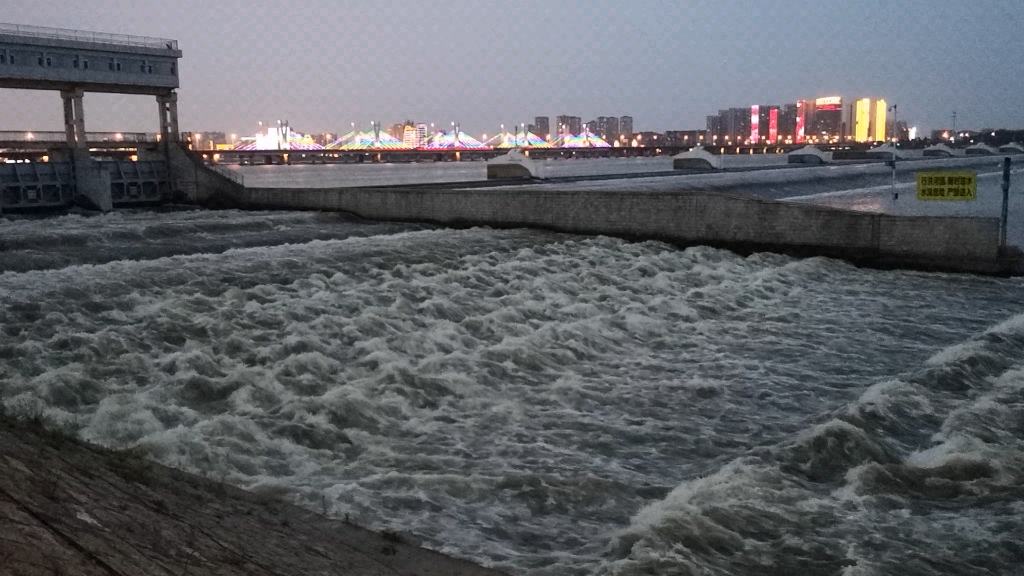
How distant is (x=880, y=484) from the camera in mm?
8711

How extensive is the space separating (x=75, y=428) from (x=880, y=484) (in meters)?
8.46

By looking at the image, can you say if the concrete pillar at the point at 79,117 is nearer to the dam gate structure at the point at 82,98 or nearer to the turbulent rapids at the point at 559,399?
the dam gate structure at the point at 82,98

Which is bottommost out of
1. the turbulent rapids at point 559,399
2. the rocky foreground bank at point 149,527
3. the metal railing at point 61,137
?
the turbulent rapids at point 559,399

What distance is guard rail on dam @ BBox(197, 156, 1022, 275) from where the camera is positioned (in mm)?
22906

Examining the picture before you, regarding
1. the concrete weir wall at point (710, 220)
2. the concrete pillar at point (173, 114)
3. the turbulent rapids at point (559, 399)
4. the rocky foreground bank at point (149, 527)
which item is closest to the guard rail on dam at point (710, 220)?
the concrete weir wall at point (710, 220)

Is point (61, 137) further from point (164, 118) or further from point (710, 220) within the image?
point (710, 220)

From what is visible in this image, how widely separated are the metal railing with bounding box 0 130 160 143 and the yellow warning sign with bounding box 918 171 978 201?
3077 centimetres

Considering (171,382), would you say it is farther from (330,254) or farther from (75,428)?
(330,254)

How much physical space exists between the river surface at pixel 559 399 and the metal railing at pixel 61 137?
1726 centimetres

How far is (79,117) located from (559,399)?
30787mm

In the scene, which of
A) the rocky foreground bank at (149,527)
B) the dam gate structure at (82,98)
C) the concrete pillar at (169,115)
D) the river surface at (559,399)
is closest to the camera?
the rocky foreground bank at (149,527)

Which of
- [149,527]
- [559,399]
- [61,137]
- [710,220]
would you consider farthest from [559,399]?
[61,137]

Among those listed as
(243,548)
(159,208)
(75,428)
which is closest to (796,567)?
(243,548)

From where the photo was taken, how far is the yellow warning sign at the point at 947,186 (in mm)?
25562
